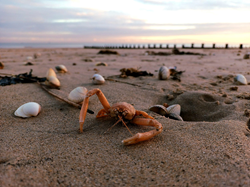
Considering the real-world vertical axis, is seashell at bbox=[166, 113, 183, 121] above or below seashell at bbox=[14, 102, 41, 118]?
below

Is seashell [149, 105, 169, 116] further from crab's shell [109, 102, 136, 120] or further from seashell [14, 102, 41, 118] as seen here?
seashell [14, 102, 41, 118]

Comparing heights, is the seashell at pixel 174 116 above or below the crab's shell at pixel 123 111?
below

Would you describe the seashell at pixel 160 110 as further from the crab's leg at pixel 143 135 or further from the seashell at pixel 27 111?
the seashell at pixel 27 111

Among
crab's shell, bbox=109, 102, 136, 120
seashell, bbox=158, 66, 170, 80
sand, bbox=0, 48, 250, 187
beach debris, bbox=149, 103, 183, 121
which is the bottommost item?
sand, bbox=0, 48, 250, 187

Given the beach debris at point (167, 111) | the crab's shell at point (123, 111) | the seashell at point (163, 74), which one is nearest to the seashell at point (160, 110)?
the beach debris at point (167, 111)

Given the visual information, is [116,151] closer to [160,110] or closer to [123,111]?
[123,111]

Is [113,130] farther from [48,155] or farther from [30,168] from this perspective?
[30,168]

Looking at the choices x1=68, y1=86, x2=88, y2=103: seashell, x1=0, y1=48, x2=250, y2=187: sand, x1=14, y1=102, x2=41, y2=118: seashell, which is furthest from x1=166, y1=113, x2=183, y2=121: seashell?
x1=14, y1=102, x2=41, y2=118: seashell

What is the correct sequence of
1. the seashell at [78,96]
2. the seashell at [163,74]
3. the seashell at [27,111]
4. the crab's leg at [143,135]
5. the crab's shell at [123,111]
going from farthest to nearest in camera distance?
the seashell at [163,74]
the seashell at [78,96]
the seashell at [27,111]
the crab's shell at [123,111]
the crab's leg at [143,135]

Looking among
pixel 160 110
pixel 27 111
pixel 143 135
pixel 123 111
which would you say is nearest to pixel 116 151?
pixel 143 135

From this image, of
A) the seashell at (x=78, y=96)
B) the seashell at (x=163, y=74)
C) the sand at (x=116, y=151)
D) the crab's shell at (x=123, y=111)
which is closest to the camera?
the sand at (x=116, y=151)

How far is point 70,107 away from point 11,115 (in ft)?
2.71

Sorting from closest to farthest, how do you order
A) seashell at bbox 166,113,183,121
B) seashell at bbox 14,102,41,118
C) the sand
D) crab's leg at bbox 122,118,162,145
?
1. the sand
2. crab's leg at bbox 122,118,162,145
3. seashell at bbox 14,102,41,118
4. seashell at bbox 166,113,183,121

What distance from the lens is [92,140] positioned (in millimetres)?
1963
